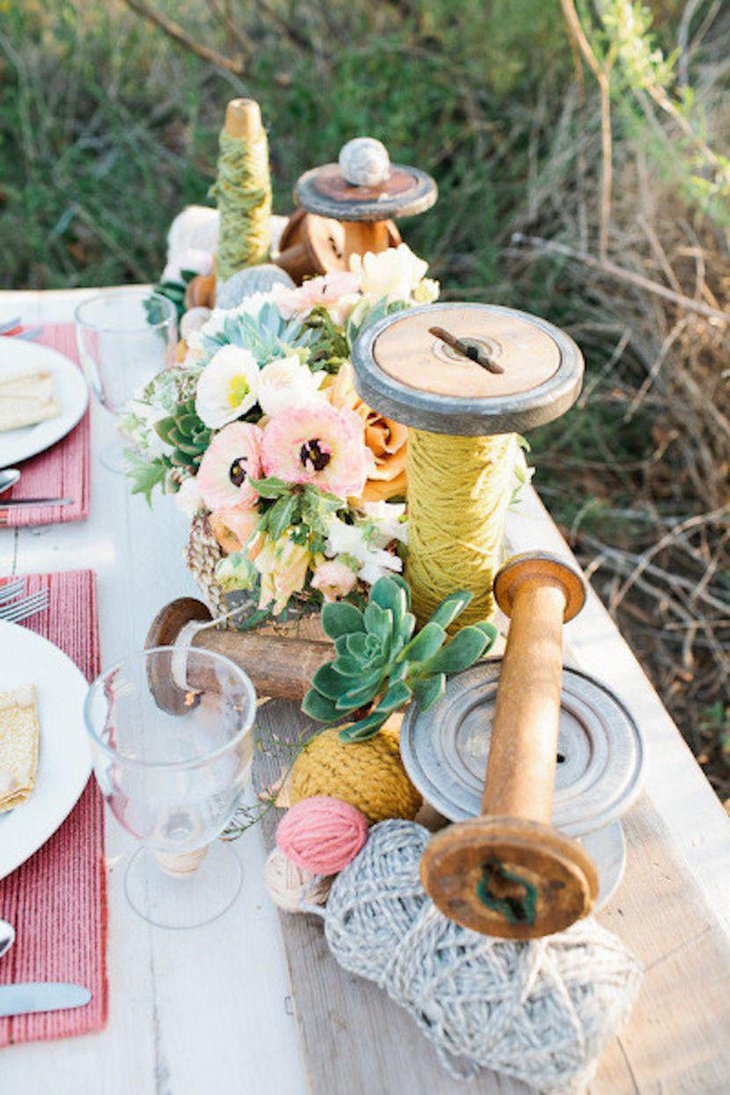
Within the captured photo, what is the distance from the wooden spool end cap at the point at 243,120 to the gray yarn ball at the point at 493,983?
102cm

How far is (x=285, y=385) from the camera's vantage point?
0.90 metres

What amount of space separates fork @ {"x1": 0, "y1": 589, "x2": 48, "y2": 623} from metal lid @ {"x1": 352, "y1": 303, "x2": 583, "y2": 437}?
1.47 ft

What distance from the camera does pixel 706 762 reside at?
6.73ft

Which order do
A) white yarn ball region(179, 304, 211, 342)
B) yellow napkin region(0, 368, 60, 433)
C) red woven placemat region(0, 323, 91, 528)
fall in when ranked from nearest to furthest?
red woven placemat region(0, 323, 91, 528) → yellow napkin region(0, 368, 60, 433) → white yarn ball region(179, 304, 211, 342)

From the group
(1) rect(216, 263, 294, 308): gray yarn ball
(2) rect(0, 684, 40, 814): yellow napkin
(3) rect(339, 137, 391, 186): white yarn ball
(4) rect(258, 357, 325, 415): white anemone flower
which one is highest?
(3) rect(339, 137, 391, 186): white yarn ball

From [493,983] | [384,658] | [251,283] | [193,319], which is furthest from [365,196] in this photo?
[493,983]

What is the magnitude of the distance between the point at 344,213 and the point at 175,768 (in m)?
0.76

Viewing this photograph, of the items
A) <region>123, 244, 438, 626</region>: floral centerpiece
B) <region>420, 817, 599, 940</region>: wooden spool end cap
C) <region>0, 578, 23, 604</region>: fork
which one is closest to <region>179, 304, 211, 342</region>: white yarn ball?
<region>123, 244, 438, 626</region>: floral centerpiece

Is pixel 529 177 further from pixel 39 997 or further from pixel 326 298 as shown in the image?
pixel 39 997

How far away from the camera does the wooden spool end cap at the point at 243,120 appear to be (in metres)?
1.33

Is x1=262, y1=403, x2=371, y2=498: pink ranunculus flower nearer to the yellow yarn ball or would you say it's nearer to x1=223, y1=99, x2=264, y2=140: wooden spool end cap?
the yellow yarn ball

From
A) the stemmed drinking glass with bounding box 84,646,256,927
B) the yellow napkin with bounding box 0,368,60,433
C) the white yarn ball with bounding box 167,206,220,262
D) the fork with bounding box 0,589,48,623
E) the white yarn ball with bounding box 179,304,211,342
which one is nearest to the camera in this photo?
the stemmed drinking glass with bounding box 84,646,256,927

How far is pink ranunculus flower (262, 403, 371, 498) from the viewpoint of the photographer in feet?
2.81

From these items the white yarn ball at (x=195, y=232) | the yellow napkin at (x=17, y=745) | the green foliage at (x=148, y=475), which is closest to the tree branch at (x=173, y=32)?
the white yarn ball at (x=195, y=232)
